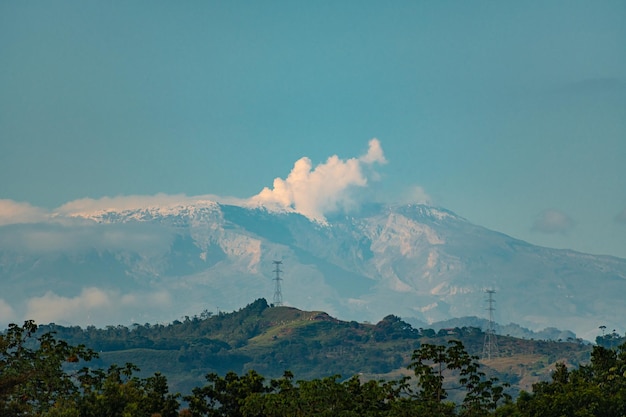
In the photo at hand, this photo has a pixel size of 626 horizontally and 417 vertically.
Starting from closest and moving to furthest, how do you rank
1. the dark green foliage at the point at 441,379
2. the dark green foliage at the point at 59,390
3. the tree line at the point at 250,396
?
1. the dark green foliage at the point at 59,390
2. the tree line at the point at 250,396
3. the dark green foliage at the point at 441,379

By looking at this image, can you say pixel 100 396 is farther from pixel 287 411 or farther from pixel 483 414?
pixel 483 414

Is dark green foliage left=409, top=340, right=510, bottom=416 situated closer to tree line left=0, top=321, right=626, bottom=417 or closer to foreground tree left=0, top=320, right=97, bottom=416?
tree line left=0, top=321, right=626, bottom=417

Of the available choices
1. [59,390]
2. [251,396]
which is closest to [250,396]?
[251,396]

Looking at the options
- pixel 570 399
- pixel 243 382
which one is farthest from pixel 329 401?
pixel 570 399

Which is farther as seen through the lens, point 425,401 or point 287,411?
point 425,401

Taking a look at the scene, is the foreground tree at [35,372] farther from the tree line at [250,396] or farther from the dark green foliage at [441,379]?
the dark green foliage at [441,379]

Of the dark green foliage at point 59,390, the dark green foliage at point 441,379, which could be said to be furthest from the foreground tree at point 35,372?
the dark green foliage at point 441,379

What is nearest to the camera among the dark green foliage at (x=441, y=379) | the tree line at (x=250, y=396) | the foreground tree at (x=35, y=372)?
the tree line at (x=250, y=396)

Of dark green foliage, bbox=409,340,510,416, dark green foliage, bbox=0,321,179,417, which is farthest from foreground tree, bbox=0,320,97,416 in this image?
dark green foliage, bbox=409,340,510,416

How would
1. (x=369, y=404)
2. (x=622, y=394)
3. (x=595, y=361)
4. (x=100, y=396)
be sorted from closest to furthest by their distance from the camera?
(x=100, y=396) < (x=369, y=404) < (x=622, y=394) < (x=595, y=361)

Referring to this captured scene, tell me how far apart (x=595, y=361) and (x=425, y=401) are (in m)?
40.0

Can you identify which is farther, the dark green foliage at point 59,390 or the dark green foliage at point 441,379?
the dark green foliage at point 441,379

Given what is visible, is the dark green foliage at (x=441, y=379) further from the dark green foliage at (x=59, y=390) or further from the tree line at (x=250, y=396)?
the dark green foliage at (x=59, y=390)

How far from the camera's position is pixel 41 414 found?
274 feet
